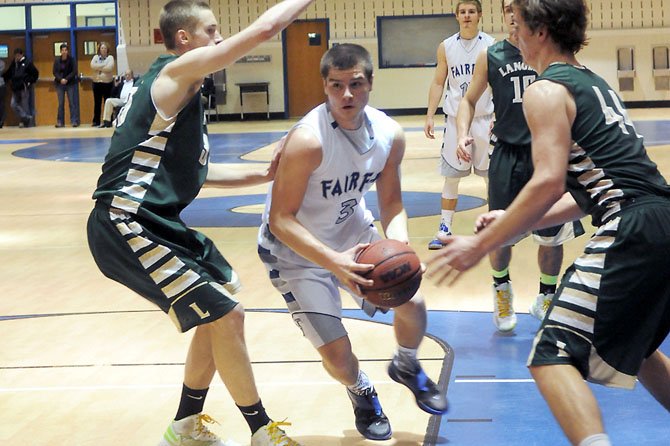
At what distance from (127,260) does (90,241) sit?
22 centimetres

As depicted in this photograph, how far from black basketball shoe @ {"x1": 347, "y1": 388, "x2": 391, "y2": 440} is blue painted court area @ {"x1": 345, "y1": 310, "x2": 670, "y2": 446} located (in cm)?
18

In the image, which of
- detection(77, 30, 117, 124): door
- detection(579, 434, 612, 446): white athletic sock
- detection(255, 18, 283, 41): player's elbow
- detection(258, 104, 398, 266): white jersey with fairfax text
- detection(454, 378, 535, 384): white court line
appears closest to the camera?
detection(579, 434, 612, 446): white athletic sock

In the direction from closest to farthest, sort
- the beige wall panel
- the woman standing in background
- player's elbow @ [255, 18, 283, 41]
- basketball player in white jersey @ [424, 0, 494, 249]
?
1. player's elbow @ [255, 18, 283, 41]
2. basketball player in white jersey @ [424, 0, 494, 249]
3. the beige wall panel
4. the woman standing in background

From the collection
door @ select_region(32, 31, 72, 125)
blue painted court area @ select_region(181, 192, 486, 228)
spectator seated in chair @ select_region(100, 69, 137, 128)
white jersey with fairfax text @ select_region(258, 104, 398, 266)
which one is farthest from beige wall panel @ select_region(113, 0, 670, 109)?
white jersey with fairfax text @ select_region(258, 104, 398, 266)

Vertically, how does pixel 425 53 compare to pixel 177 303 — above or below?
above

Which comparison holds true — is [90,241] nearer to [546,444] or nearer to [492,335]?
[546,444]

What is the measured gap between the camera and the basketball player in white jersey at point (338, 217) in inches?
152

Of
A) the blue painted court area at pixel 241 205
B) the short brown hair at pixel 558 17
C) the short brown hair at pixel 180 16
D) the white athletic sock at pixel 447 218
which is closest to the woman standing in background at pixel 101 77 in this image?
the blue painted court area at pixel 241 205

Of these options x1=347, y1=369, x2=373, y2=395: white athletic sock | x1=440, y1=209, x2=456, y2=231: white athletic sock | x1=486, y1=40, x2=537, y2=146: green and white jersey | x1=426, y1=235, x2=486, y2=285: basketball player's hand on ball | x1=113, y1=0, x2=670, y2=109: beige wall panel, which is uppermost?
x1=113, y1=0, x2=670, y2=109: beige wall panel

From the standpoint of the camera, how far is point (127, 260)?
3.79 m

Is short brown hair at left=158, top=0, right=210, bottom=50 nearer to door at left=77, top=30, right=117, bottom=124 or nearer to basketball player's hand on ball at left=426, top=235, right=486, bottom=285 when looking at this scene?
basketball player's hand on ball at left=426, top=235, right=486, bottom=285

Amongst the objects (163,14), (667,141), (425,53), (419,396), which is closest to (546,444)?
(419,396)

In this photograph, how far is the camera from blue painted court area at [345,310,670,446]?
400 centimetres

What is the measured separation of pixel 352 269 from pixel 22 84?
24207 millimetres
